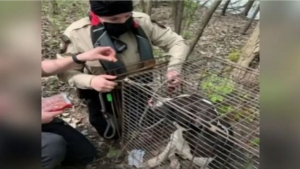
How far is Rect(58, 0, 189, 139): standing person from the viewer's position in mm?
1390

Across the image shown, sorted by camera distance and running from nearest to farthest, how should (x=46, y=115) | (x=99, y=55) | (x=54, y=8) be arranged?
(x=46, y=115)
(x=99, y=55)
(x=54, y=8)

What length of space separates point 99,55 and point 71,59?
13cm

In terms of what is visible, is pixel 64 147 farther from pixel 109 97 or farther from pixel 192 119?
pixel 192 119

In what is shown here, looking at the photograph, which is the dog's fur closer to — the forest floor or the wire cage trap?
the wire cage trap

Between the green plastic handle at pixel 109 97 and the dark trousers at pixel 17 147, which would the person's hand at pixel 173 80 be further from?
the dark trousers at pixel 17 147

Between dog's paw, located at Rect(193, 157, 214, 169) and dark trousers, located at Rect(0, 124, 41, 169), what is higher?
dark trousers, located at Rect(0, 124, 41, 169)

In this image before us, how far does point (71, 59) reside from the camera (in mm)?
1361

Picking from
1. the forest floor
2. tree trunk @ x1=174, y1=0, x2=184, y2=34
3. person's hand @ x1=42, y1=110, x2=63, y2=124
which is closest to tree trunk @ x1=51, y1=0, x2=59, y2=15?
the forest floor

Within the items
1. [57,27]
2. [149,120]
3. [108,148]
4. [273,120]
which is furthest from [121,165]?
[57,27]

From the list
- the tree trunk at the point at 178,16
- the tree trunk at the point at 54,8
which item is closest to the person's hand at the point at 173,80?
the tree trunk at the point at 178,16

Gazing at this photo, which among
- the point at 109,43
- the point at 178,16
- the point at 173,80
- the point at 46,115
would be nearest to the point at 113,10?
the point at 109,43

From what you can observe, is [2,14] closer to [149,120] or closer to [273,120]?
[273,120]

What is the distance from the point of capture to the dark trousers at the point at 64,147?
1.31m

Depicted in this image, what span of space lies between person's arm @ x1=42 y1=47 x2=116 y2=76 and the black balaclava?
14 cm
